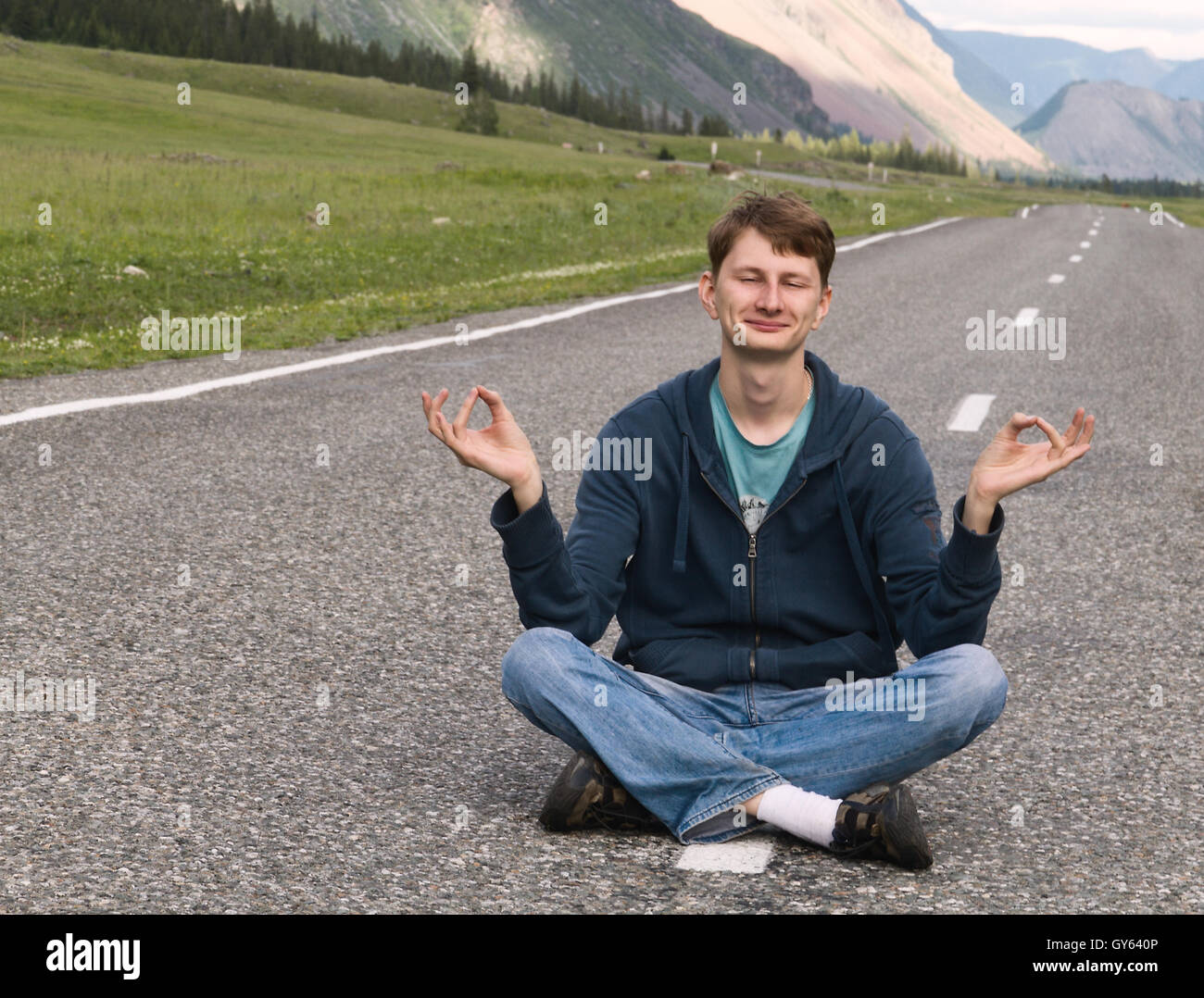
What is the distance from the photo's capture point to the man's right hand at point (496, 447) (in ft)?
11.3

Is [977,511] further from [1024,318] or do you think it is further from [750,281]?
Result: [1024,318]

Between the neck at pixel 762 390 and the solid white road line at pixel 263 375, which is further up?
the neck at pixel 762 390

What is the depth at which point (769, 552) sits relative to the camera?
3.90m

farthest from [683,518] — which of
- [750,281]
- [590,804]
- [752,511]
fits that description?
[590,804]

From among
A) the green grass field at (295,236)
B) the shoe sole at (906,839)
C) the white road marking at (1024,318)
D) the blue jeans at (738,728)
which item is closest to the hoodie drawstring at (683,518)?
the blue jeans at (738,728)

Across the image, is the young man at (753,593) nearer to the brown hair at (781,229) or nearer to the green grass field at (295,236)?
the brown hair at (781,229)

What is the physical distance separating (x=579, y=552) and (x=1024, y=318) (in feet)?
44.1

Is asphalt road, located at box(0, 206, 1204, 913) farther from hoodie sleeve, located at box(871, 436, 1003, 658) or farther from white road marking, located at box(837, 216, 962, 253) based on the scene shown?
white road marking, located at box(837, 216, 962, 253)

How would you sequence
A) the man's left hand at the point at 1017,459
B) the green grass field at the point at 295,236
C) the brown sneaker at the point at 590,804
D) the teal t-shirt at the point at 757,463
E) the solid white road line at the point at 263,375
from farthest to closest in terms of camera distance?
the green grass field at the point at 295,236 < the solid white road line at the point at 263,375 < the teal t-shirt at the point at 757,463 < the brown sneaker at the point at 590,804 < the man's left hand at the point at 1017,459

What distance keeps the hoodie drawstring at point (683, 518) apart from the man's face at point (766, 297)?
1.07 feet

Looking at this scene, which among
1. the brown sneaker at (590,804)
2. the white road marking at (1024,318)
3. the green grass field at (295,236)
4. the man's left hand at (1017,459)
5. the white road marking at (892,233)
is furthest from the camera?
the white road marking at (892,233)
